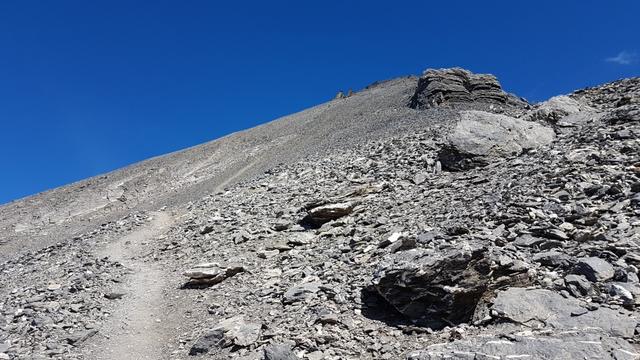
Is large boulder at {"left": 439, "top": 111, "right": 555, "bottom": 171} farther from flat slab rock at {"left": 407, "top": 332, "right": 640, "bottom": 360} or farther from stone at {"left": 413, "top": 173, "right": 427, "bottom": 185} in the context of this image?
flat slab rock at {"left": 407, "top": 332, "right": 640, "bottom": 360}

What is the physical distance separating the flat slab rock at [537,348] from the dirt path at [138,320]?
20.2ft

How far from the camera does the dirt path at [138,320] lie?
11.1 metres

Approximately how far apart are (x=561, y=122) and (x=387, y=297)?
505 inches

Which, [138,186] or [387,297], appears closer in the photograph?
[387,297]

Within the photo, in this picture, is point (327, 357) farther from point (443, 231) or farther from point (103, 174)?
point (103, 174)

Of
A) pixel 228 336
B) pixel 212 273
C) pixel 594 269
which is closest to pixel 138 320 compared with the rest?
pixel 212 273

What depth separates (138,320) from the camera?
41.9 ft

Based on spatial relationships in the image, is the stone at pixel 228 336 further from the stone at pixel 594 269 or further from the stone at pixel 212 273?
the stone at pixel 594 269

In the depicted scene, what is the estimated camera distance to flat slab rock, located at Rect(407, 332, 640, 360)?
277 inches

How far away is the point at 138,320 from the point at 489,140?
40.6ft

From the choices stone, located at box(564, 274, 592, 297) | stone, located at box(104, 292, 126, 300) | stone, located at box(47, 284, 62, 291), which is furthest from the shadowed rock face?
stone, located at box(564, 274, 592, 297)

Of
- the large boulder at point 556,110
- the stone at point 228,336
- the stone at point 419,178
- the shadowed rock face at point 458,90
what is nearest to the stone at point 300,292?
the stone at point 228,336

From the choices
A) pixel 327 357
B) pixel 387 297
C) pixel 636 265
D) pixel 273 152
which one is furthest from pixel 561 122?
pixel 273 152

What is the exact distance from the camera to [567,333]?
25.0ft
